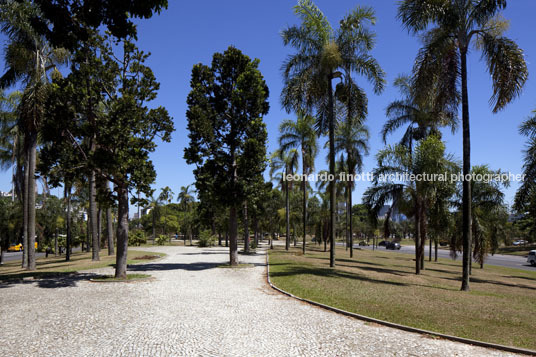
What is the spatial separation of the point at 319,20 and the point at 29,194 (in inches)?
729

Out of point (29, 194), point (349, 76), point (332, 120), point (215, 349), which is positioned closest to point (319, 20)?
point (349, 76)

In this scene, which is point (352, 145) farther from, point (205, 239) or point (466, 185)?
point (205, 239)

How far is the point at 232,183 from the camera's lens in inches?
716

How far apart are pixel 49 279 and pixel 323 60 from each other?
54.7 ft

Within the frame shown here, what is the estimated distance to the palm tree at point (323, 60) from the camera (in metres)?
17.2

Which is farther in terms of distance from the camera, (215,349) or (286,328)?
(286,328)

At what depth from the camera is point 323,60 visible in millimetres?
17250

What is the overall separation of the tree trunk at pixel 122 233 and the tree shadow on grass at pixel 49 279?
4.76ft

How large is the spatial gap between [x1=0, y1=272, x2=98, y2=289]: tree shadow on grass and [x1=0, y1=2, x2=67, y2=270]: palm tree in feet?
13.2

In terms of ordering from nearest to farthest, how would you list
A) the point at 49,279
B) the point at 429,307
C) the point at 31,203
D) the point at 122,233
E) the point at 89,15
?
the point at 89,15
the point at 429,307
the point at 49,279
the point at 122,233
the point at 31,203

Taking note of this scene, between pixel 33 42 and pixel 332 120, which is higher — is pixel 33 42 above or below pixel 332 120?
above

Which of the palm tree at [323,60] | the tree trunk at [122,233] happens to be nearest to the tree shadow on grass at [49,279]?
the tree trunk at [122,233]

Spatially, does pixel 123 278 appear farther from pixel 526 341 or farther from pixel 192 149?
pixel 526 341

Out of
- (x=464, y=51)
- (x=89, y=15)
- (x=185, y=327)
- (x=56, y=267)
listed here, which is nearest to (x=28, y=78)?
(x=56, y=267)
